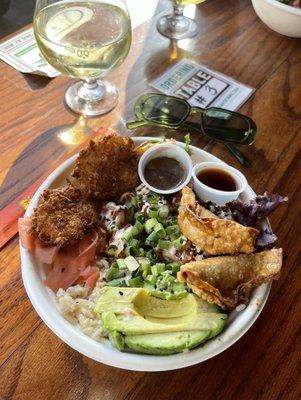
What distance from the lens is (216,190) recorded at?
117 cm

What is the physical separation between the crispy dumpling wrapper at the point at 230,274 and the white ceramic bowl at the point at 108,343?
0.03m

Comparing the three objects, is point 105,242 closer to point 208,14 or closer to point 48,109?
point 48,109

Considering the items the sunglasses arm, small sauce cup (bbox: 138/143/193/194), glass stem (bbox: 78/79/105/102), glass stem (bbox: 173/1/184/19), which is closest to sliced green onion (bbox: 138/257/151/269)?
small sauce cup (bbox: 138/143/193/194)

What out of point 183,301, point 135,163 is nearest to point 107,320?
point 183,301

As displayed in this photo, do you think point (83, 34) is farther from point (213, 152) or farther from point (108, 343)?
point (108, 343)

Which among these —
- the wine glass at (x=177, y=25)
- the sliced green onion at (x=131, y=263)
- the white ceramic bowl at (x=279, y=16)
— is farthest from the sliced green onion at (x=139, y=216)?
the white ceramic bowl at (x=279, y=16)

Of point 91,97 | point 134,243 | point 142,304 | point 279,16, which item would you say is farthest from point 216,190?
point 279,16

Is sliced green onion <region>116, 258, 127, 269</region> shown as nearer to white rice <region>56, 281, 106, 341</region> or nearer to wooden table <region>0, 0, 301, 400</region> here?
white rice <region>56, 281, 106, 341</region>

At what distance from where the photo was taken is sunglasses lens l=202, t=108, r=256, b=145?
145 cm

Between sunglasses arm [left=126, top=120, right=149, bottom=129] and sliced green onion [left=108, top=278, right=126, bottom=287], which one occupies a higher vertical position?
sunglasses arm [left=126, top=120, right=149, bottom=129]

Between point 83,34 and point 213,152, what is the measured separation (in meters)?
0.55

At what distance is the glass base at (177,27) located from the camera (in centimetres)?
182

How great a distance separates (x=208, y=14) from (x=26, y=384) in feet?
5.33

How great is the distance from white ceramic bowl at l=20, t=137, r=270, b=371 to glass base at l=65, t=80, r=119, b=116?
24.9 inches
